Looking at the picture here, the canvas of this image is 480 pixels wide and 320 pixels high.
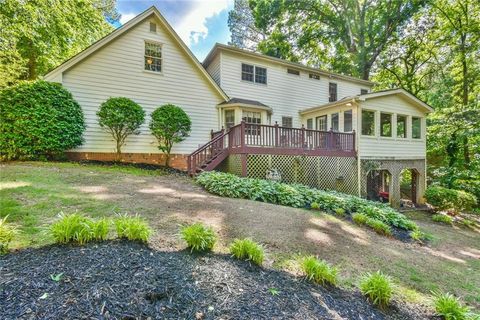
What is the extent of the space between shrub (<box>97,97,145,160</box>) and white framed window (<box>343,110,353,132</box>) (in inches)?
405

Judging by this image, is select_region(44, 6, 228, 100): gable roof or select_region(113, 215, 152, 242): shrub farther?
select_region(44, 6, 228, 100): gable roof

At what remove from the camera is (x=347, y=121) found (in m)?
13.7

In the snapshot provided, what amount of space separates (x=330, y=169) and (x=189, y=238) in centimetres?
984

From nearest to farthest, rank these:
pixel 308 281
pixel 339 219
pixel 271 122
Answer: pixel 308 281 < pixel 339 219 < pixel 271 122

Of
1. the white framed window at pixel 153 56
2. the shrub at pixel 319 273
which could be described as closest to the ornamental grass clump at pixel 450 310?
the shrub at pixel 319 273

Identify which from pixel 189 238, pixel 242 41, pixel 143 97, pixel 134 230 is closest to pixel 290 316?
pixel 189 238

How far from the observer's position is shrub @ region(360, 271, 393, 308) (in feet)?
9.77

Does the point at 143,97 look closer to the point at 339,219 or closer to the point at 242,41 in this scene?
the point at 339,219

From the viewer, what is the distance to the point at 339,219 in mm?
7070

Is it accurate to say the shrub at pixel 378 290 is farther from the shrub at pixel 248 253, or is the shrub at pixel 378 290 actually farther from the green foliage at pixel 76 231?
the green foliage at pixel 76 231

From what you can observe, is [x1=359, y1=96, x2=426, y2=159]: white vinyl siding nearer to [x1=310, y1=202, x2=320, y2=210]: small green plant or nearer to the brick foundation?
[x1=310, y1=202, x2=320, y2=210]: small green plant

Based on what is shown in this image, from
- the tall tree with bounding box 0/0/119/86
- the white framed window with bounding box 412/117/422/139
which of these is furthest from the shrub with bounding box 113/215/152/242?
the white framed window with bounding box 412/117/422/139

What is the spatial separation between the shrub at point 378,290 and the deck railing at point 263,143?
680 cm

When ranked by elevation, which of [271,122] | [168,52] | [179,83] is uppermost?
[168,52]
